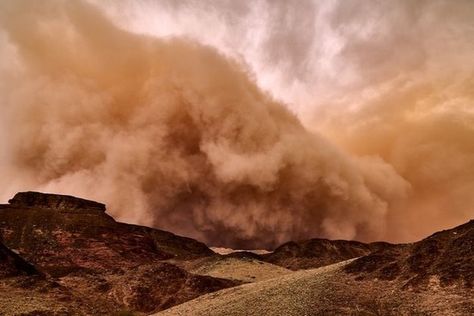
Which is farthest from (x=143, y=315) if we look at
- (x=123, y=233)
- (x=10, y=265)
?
(x=123, y=233)

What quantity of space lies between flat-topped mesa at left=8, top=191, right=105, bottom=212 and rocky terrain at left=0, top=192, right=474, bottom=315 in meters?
12.9

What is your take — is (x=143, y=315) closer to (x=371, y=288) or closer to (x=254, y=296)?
(x=254, y=296)

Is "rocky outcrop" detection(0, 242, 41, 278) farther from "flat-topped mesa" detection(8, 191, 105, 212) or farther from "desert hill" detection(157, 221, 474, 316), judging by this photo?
"flat-topped mesa" detection(8, 191, 105, 212)

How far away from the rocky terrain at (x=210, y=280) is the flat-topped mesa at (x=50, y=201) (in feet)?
42.3

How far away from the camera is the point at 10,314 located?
213ft

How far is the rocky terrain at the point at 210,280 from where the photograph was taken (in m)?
49.4

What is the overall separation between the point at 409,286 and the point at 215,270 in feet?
264

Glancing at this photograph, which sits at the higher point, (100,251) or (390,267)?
(100,251)

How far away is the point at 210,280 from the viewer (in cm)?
9544

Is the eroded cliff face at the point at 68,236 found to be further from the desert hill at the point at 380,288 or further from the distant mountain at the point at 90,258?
the desert hill at the point at 380,288

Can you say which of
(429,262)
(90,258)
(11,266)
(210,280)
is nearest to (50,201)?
(90,258)

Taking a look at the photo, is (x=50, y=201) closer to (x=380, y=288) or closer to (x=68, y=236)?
(x=68, y=236)

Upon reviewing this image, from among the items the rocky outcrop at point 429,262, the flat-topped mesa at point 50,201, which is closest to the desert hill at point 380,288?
the rocky outcrop at point 429,262

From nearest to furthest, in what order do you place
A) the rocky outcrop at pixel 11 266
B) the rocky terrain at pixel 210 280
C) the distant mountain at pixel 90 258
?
1. the rocky terrain at pixel 210 280
2. the distant mountain at pixel 90 258
3. the rocky outcrop at pixel 11 266
